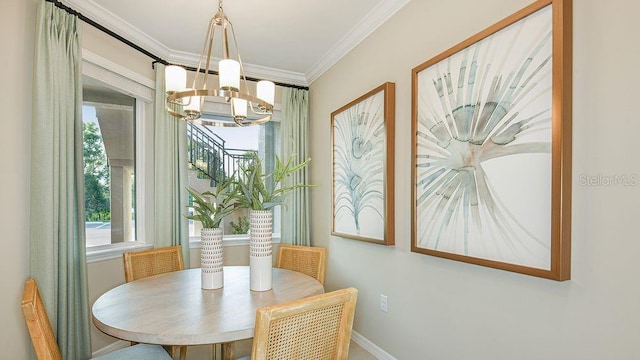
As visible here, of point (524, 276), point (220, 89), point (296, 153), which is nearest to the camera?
point (524, 276)

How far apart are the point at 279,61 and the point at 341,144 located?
1156 mm

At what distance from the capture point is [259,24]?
2.66m

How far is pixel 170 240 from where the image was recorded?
304 cm

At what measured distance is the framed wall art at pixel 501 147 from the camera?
128 centimetres

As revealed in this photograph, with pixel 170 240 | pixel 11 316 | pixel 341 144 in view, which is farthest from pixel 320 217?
pixel 11 316

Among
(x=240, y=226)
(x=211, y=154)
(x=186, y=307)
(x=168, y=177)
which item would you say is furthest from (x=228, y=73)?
(x=240, y=226)

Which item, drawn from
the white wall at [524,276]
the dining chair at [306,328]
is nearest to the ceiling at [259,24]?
the white wall at [524,276]

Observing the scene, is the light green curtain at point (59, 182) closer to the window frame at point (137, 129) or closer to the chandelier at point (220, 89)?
the window frame at point (137, 129)

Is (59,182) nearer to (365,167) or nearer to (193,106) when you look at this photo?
(193,106)

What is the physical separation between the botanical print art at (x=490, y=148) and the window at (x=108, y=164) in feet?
8.25

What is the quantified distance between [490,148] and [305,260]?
158 centimetres

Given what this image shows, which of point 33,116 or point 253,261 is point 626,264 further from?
point 33,116

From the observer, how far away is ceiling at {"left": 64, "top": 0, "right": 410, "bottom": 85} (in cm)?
238

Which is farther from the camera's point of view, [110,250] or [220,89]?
[110,250]
